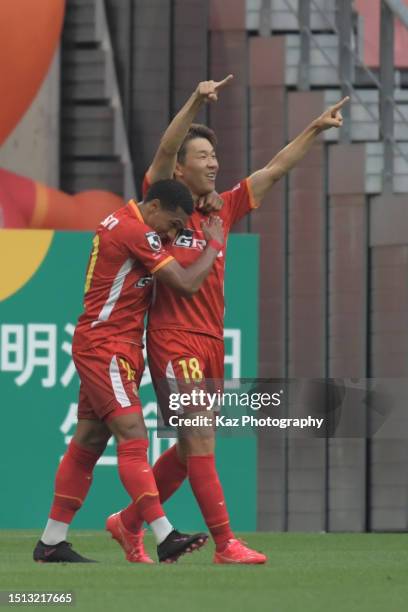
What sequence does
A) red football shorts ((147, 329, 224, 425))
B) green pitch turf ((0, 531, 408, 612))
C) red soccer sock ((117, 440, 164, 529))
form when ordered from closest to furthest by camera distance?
green pitch turf ((0, 531, 408, 612))
red soccer sock ((117, 440, 164, 529))
red football shorts ((147, 329, 224, 425))

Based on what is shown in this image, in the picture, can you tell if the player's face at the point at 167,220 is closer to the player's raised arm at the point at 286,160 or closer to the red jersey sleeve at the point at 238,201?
the red jersey sleeve at the point at 238,201

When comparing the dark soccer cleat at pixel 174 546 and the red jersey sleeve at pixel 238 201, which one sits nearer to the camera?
the dark soccer cleat at pixel 174 546

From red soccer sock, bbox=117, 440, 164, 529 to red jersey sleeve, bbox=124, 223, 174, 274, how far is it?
624 mm

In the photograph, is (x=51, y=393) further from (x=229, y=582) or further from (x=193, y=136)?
(x=229, y=582)

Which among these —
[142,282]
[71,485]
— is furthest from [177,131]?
[71,485]

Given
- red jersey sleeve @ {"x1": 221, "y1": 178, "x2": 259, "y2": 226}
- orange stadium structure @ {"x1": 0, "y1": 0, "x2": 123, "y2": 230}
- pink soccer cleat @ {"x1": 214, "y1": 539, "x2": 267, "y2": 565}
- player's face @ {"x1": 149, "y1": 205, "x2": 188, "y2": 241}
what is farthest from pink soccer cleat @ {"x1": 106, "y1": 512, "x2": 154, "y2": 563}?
orange stadium structure @ {"x1": 0, "y1": 0, "x2": 123, "y2": 230}

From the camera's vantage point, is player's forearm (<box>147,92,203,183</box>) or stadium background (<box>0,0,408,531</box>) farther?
stadium background (<box>0,0,408,531</box>)

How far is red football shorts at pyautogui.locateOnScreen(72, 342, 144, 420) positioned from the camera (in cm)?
640

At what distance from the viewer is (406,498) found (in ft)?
35.2

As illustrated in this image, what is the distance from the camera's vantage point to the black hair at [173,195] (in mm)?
6406

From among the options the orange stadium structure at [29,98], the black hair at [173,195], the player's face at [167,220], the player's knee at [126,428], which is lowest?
the player's knee at [126,428]

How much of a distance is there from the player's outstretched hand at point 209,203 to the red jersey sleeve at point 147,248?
0.32 metres

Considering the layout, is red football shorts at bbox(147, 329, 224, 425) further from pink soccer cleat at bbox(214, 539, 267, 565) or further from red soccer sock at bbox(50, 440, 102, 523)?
pink soccer cleat at bbox(214, 539, 267, 565)

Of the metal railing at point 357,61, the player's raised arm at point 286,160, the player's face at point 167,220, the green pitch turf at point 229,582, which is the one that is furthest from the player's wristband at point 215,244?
the metal railing at point 357,61
